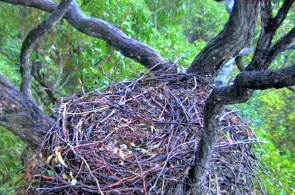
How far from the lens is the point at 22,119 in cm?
258

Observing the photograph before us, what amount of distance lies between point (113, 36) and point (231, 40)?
1.00 meters

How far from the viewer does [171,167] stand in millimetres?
2148

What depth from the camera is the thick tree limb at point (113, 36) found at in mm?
3436

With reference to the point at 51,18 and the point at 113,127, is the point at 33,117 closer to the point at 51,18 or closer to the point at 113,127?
the point at 113,127

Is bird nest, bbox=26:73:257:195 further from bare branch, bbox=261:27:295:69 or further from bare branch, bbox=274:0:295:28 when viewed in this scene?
bare branch, bbox=274:0:295:28

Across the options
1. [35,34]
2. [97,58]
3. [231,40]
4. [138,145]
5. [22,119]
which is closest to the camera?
[138,145]

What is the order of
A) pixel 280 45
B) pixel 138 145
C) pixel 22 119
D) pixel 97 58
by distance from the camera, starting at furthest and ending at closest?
pixel 97 58, pixel 22 119, pixel 138 145, pixel 280 45

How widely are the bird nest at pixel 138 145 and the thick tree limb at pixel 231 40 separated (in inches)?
10.2

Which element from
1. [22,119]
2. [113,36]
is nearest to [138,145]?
[22,119]

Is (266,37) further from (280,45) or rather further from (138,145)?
(138,145)

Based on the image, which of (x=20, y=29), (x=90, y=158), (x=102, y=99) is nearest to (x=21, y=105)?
(x=102, y=99)

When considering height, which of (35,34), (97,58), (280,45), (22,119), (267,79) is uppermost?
(97,58)

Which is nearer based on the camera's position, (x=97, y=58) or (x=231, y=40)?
(x=231, y=40)

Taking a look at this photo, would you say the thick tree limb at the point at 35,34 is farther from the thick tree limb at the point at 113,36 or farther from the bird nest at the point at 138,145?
the bird nest at the point at 138,145
